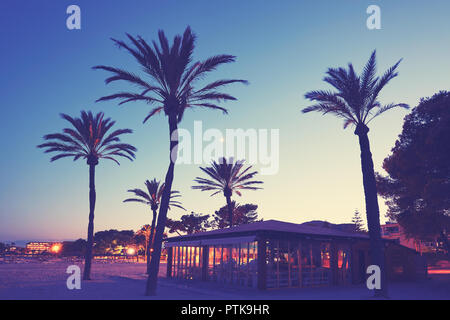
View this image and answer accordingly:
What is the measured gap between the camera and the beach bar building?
67.8 ft

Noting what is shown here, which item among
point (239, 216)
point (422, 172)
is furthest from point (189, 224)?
point (422, 172)

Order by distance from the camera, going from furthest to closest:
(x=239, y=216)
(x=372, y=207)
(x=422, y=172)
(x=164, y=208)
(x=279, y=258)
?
(x=239, y=216) < (x=422, y=172) < (x=279, y=258) < (x=164, y=208) < (x=372, y=207)

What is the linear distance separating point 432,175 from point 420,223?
450 centimetres

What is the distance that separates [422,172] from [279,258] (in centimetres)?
1283

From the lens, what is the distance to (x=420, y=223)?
27641mm

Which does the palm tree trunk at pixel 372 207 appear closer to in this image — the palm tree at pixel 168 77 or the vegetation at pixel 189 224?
the palm tree at pixel 168 77

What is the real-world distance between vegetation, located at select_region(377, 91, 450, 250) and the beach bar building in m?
3.02

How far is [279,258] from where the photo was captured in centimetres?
2112

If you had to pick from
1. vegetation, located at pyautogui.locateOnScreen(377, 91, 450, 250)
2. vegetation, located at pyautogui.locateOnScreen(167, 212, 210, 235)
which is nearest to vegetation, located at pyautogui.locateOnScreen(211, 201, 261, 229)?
vegetation, located at pyautogui.locateOnScreen(167, 212, 210, 235)

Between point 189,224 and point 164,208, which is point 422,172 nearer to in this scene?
point 164,208

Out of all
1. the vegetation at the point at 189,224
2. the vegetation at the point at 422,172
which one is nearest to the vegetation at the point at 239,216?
the vegetation at the point at 189,224

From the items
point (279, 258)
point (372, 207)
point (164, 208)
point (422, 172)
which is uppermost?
point (422, 172)

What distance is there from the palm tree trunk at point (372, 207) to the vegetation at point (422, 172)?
25.7 ft
